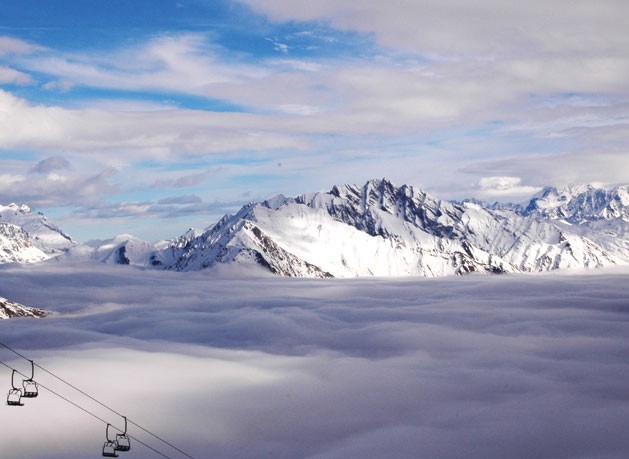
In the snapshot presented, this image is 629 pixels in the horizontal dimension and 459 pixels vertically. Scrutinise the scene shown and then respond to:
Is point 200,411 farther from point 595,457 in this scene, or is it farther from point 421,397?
point 595,457

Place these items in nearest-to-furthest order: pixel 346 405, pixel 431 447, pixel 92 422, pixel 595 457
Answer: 1. pixel 595 457
2. pixel 431 447
3. pixel 92 422
4. pixel 346 405

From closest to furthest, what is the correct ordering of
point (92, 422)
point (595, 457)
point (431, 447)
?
point (595, 457) → point (431, 447) → point (92, 422)

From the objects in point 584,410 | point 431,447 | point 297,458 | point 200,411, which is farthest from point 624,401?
point 200,411

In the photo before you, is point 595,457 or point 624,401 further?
point 624,401

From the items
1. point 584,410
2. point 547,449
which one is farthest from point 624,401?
point 547,449

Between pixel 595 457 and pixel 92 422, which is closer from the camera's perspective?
pixel 595 457

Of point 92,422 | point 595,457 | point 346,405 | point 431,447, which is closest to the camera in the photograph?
point 595,457

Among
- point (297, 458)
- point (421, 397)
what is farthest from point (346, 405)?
point (297, 458)

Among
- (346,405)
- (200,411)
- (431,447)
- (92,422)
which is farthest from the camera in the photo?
(346,405)

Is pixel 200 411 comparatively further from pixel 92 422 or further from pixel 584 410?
pixel 584 410
